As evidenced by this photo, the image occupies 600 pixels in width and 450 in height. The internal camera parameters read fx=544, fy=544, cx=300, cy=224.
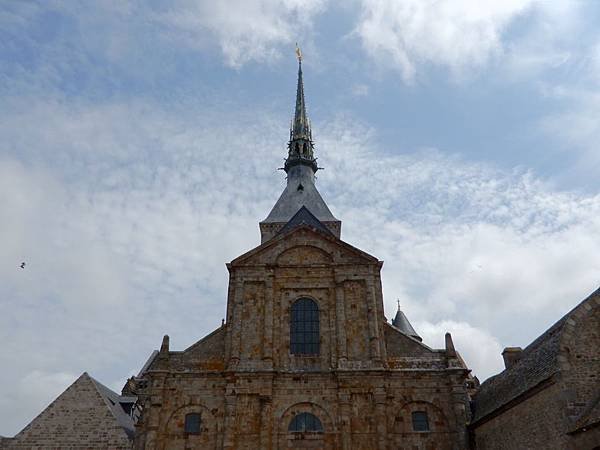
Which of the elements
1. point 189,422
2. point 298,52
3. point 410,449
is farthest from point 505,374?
point 298,52

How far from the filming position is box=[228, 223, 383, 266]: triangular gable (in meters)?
24.2

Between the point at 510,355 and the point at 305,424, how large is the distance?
8915 mm

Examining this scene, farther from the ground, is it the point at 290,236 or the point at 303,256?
the point at 290,236

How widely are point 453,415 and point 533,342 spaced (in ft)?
15.3

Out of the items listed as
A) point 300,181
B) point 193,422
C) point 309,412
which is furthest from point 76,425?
point 300,181

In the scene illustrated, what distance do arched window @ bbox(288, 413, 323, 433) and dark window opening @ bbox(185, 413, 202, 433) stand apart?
11.5 ft

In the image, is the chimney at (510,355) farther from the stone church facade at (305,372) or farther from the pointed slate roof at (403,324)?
the pointed slate roof at (403,324)

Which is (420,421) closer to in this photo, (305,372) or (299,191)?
(305,372)

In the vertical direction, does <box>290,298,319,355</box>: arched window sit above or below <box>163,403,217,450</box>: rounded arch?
above

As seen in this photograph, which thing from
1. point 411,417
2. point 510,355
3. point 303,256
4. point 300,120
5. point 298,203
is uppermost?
point 300,120

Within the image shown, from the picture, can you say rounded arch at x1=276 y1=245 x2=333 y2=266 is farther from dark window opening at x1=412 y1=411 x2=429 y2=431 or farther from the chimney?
the chimney

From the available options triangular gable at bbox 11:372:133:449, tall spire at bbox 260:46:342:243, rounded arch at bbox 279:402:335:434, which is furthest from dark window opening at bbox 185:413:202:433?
tall spire at bbox 260:46:342:243

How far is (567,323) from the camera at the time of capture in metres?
16.0

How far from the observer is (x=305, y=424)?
68.7ft
